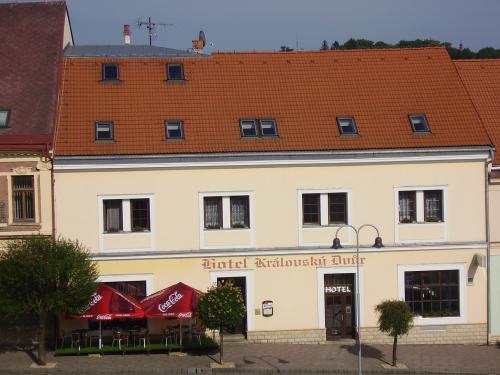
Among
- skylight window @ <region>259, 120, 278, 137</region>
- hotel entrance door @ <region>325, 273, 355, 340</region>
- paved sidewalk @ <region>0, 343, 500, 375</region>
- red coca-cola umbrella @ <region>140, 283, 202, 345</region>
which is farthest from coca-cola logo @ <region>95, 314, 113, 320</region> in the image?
skylight window @ <region>259, 120, 278, 137</region>

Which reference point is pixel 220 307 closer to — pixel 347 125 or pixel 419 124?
pixel 347 125

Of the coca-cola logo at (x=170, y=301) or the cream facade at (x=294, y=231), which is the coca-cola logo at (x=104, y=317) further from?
the cream facade at (x=294, y=231)

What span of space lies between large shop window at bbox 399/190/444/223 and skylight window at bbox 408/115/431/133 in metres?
2.45

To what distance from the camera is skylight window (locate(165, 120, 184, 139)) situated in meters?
31.9

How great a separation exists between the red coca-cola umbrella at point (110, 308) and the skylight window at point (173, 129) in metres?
6.53

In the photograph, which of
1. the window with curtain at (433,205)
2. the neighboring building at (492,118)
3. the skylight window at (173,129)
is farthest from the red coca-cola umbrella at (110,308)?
the neighboring building at (492,118)

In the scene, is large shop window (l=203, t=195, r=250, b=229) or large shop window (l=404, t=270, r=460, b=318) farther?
large shop window (l=404, t=270, r=460, b=318)

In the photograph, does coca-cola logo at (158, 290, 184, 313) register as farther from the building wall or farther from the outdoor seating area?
the building wall

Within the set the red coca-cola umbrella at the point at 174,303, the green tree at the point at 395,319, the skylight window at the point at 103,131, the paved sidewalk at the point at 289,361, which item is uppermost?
the skylight window at the point at 103,131

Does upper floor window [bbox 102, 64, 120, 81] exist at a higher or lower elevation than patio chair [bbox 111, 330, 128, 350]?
higher

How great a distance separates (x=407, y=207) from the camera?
3256cm

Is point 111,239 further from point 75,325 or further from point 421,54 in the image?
point 421,54

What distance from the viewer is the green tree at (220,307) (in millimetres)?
27516

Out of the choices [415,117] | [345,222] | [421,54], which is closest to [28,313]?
[345,222]
